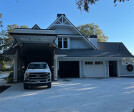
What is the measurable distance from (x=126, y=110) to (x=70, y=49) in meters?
12.7

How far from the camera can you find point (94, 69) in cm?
1639

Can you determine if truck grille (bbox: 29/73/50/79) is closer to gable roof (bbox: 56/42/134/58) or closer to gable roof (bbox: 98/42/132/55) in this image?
gable roof (bbox: 56/42/134/58)

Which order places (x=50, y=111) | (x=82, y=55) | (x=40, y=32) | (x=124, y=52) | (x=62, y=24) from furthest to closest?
(x=124, y=52) → (x=62, y=24) → (x=82, y=55) → (x=40, y=32) → (x=50, y=111)

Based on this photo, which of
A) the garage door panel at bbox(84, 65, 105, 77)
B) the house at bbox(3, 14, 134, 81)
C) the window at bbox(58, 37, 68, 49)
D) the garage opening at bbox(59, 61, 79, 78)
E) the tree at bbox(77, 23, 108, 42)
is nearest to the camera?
the house at bbox(3, 14, 134, 81)

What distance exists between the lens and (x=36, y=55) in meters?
16.9

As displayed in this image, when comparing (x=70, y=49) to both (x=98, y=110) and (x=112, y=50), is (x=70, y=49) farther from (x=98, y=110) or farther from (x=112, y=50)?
(x=98, y=110)

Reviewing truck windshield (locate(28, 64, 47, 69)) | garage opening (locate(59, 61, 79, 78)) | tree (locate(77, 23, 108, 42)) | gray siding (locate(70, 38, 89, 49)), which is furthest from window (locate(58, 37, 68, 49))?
tree (locate(77, 23, 108, 42))

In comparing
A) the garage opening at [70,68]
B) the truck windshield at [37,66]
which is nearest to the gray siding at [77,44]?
the garage opening at [70,68]

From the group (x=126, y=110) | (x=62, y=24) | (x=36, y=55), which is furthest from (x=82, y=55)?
A: (x=126, y=110)

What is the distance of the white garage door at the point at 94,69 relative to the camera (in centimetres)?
1623

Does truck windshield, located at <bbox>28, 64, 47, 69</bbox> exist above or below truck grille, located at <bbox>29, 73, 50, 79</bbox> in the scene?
above

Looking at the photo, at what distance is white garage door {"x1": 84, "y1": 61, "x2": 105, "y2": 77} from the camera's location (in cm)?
1623

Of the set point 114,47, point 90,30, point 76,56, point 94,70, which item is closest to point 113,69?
point 114,47

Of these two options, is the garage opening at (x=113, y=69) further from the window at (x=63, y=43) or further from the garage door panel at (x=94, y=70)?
the window at (x=63, y=43)
